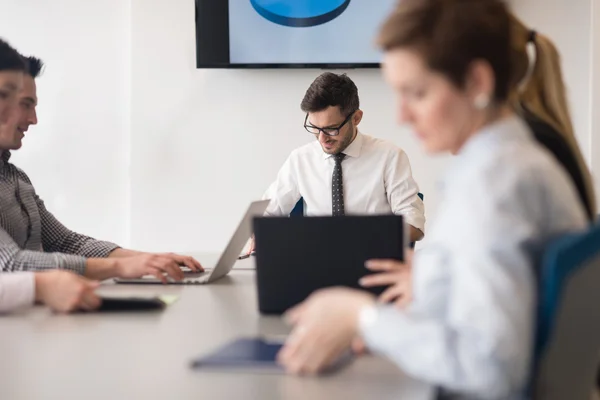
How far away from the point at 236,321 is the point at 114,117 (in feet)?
9.63

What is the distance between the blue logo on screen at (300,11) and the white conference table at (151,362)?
263cm

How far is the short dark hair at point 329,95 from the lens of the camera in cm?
325

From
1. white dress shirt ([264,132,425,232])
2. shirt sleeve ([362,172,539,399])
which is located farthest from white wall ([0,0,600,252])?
shirt sleeve ([362,172,539,399])

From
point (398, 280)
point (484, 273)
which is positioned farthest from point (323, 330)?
point (398, 280)

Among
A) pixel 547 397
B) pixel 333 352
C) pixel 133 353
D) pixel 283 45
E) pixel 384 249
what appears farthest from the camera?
pixel 283 45

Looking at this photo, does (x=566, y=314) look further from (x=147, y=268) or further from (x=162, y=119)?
(x=162, y=119)

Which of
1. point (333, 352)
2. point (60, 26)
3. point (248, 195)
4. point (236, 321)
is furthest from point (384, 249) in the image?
point (60, 26)

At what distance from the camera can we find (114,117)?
13.8ft

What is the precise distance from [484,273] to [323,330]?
27cm

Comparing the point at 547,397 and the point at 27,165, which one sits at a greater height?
the point at 27,165

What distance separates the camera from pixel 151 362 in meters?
1.15

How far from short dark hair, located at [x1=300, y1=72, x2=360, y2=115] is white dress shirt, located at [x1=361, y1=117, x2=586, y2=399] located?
229 centimetres

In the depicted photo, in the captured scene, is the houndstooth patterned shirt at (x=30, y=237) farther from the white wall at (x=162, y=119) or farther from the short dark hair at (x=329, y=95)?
the white wall at (x=162, y=119)

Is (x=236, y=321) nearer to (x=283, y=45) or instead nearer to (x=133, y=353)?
(x=133, y=353)
